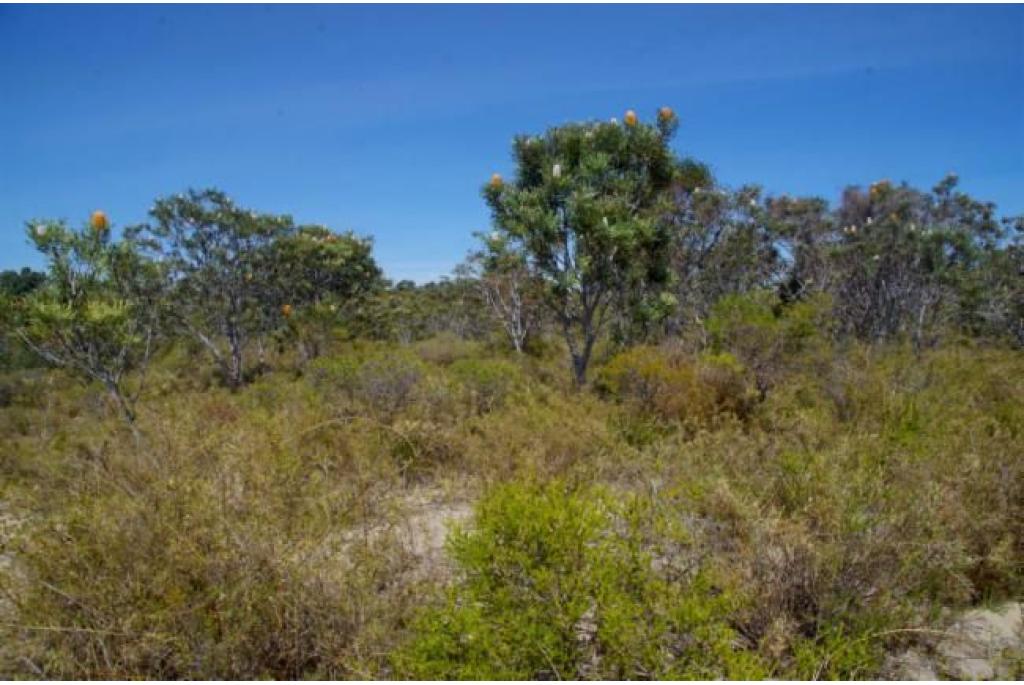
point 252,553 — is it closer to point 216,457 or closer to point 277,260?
point 216,457

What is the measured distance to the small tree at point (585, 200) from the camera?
23.7 feet

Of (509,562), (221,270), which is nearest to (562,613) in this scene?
(509,562)

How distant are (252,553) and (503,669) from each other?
125cm

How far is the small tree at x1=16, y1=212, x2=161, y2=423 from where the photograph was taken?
5871mm

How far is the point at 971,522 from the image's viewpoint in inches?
130

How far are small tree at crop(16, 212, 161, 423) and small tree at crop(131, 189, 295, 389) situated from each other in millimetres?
4504

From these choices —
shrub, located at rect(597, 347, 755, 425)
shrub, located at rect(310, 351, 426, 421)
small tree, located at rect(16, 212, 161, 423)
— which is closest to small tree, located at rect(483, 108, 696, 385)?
shrub, located at rect(597, 347, 755, 425)

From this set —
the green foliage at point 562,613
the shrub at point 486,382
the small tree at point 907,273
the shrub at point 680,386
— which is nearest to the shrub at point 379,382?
the shrub at point 486,382

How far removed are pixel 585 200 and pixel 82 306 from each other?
567 cm

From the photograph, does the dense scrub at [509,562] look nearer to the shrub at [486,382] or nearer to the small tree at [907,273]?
the shrub at [486,382]

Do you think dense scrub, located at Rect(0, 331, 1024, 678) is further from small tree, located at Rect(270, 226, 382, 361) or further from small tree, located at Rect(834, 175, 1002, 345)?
small tree, located at Rect(834, 175, 1002, 345)

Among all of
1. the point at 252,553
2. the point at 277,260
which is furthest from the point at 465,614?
the point at 277,260

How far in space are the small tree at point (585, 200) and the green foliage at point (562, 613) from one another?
5.18 m

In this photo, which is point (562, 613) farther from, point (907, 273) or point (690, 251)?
point (907, 273)
